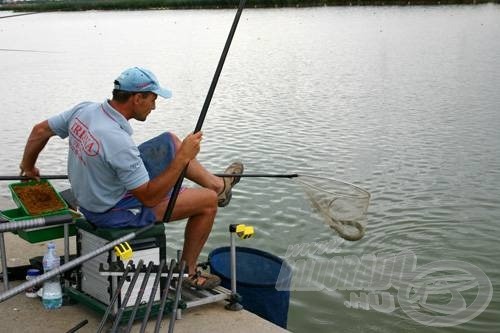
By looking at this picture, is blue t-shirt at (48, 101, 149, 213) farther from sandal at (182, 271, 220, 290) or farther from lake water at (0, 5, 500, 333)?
lake water at (0, 5, 500, 333)

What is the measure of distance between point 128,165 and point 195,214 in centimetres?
62

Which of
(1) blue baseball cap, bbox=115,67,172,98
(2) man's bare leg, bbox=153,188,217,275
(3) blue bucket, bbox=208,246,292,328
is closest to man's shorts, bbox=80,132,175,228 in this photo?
(2) man's bare leg, bbox=153,188,217,275

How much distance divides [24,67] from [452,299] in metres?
20.5

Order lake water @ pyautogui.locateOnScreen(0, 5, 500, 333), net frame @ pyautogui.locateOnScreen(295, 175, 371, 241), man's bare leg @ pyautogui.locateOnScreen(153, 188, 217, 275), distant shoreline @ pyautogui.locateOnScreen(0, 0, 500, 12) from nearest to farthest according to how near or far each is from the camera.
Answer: man's bare leg @ pyautogui.locateOnScreen(153, 188, 217, 275) < net frame @ pyautogui.locateOnScreen(295, 175, 371, 241) < lake water @ pyautogui.locateOnScreen(0, 5, 500, 333) < distant shoreline @ pyautogui.locateOnScreen(0, 0, 500, 12)

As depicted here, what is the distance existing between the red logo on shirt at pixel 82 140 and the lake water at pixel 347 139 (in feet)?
7.36

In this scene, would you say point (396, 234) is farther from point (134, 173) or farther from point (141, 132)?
point (141, 132)

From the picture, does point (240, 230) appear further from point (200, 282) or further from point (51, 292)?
point (51, 292)

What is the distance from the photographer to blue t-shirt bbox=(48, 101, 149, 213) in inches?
138

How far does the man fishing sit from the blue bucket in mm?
323

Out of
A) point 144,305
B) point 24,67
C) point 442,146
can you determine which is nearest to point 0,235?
point 144,305

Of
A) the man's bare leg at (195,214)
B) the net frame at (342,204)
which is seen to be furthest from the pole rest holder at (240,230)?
the net frame at (342,204)

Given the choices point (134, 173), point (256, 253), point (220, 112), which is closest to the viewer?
point (134, 173)

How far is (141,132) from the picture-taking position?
12.0 metres
